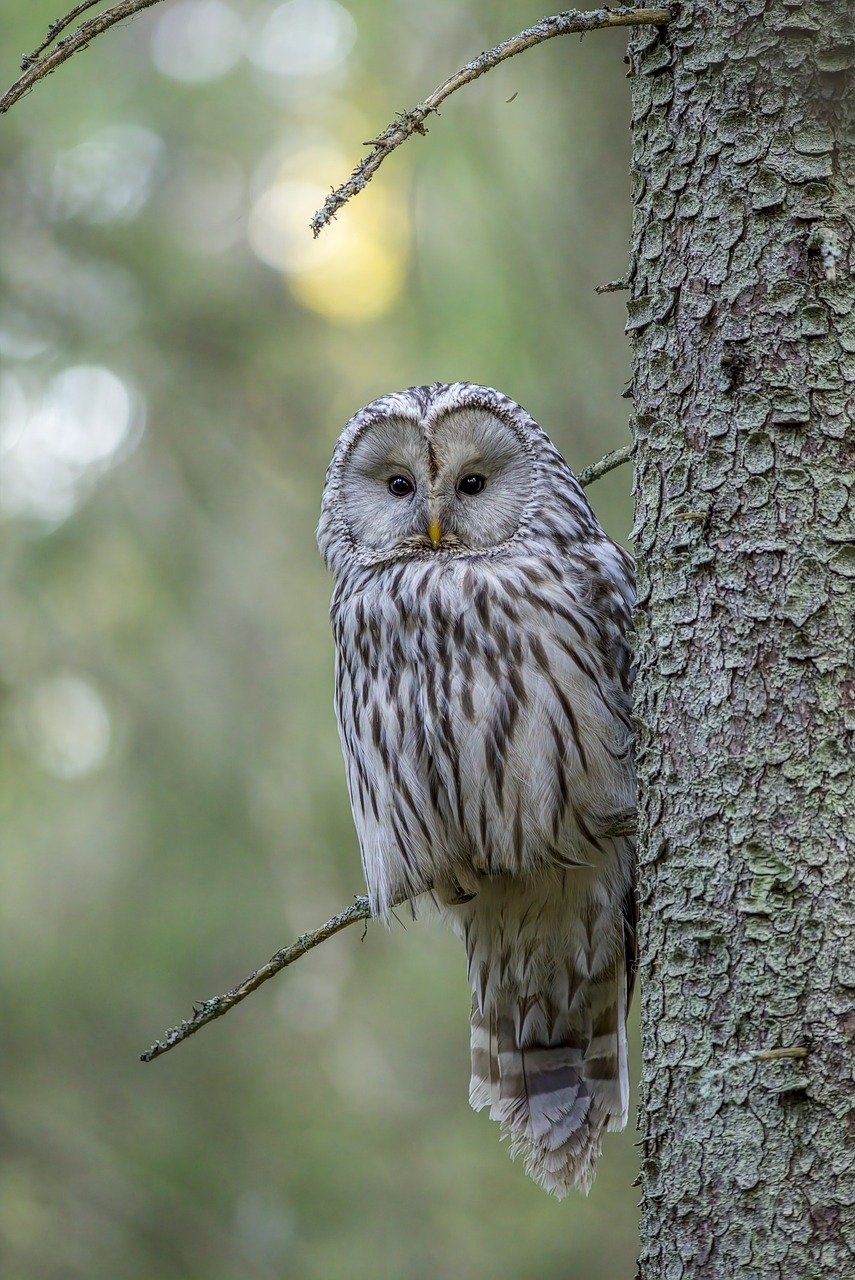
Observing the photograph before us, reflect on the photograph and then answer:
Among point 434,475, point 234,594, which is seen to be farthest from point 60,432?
point 434,475

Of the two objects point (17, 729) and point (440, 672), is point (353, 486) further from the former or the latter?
point (17, 729)

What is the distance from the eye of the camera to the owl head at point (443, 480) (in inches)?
125

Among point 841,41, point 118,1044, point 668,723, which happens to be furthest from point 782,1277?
point 118,1044

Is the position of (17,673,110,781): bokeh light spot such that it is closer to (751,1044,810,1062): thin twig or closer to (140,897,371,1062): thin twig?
(140,897,371,1062): thin twig

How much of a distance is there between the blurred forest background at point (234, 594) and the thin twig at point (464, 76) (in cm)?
269

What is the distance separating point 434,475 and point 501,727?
0.71 m

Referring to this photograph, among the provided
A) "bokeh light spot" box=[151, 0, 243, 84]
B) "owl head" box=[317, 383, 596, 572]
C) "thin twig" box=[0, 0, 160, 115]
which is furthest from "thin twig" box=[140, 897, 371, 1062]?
"bokeh light spot" box=[151, 0, 243, 84]

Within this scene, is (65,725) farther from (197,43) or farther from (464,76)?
(464,76)

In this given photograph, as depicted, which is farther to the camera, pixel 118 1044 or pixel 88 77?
pixel 88 77

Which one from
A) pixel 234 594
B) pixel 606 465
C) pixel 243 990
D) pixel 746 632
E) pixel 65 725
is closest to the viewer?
pixel 746 632

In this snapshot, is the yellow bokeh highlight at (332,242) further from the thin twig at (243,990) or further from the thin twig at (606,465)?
the thin twig at (243,990)

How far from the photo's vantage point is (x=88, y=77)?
214 inches

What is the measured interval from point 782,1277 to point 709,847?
581 millimetres

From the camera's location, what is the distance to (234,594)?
18.3 ft
